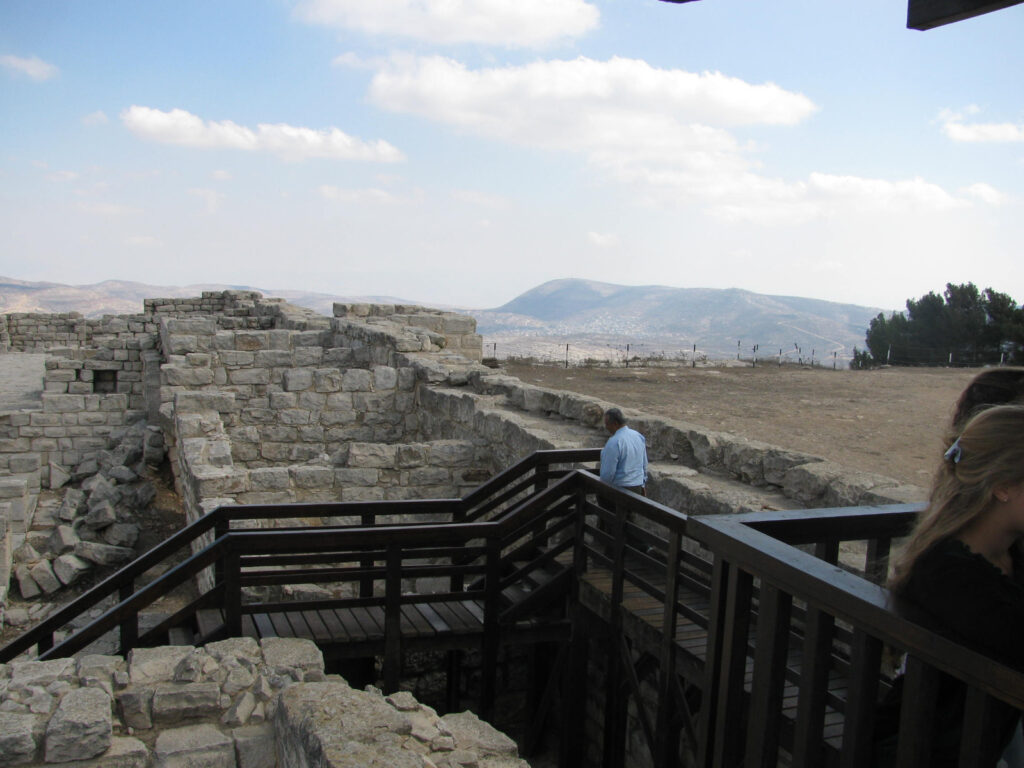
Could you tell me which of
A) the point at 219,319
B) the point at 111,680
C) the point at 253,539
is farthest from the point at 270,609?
the point at 219,319

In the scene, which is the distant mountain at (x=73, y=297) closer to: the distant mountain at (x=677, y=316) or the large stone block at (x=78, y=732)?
the distant mountain at (x=677, y=316)

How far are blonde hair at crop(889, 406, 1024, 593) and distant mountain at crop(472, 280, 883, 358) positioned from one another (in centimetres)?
7720

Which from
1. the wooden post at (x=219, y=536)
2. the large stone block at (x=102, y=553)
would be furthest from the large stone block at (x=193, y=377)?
the wooden post at (x=219, y=536)

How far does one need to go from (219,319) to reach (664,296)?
128275 millimetres

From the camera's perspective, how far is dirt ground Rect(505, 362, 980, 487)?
9.10 metres

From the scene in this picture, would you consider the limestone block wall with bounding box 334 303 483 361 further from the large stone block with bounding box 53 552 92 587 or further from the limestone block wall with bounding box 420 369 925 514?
the large stone block with bounding box 53 552 92 587

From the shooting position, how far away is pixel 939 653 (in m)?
1.61

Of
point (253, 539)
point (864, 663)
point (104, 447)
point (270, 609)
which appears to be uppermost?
point (864, 663)

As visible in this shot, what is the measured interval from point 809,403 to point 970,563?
40.7 ft

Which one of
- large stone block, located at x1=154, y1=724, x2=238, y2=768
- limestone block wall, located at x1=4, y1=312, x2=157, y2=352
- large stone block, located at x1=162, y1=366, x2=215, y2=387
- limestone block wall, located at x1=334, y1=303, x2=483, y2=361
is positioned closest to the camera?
large stone block, located at x1=154, y1=724, x2=238, y2=768

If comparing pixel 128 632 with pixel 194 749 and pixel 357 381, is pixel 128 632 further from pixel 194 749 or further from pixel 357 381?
pixel 357 381

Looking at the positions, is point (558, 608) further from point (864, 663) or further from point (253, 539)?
point (864, 663)

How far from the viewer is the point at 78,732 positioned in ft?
10.4

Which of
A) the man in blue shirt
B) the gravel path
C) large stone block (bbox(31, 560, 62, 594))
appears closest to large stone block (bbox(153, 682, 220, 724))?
the man in blue shirt
